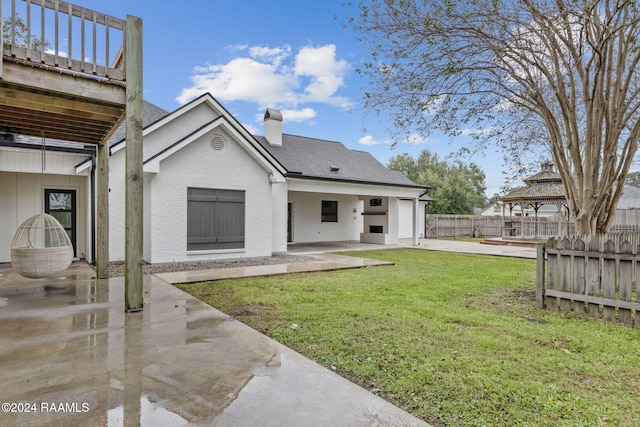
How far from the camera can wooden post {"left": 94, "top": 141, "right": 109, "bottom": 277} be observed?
24.4 feet

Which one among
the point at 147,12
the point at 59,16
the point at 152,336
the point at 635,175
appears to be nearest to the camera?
the point at 152,336

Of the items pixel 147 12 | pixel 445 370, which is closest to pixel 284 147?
pixel 147 12

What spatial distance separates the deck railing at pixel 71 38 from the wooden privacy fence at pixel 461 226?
22574 millimetres

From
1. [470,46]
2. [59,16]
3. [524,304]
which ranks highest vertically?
[470,46]

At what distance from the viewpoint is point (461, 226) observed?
86.1 ft

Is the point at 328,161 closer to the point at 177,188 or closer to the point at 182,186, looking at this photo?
the point at 182,186

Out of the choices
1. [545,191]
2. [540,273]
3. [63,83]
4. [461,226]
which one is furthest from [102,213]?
[461,226]

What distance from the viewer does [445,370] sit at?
331 cm

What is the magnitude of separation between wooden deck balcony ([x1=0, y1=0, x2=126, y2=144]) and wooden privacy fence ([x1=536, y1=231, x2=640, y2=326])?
7.09 meters

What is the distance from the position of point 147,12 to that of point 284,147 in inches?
314

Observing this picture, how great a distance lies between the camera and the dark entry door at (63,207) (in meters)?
10.1

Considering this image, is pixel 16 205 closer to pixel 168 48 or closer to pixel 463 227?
pixel 168 48

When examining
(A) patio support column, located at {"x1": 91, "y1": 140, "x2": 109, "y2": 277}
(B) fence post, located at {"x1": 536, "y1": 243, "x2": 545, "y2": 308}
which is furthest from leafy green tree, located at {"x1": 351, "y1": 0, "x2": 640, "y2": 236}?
(A) patio support column, located at {"x1": 91, "y1": 140, "x2": 109, "y2": 277}

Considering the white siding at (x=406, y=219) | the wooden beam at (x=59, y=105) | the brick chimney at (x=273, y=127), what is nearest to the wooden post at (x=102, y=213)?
the wooden beam at (x=59, y=105)
